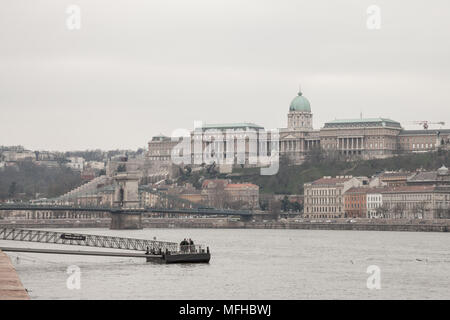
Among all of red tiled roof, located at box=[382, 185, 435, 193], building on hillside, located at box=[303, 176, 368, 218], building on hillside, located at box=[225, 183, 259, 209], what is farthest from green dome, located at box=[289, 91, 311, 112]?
red tiled roof, located at box=[382, 185, 435, 193]

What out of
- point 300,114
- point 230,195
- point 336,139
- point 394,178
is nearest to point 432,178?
point 394,178

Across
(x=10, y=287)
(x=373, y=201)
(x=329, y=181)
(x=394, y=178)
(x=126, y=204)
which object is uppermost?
(x=394, y=178)

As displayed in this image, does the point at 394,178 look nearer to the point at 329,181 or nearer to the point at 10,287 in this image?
the point at 329,181

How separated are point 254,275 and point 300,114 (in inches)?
5088

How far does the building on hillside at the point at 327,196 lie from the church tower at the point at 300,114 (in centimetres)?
4380

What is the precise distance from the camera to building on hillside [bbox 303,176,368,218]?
4759 inches

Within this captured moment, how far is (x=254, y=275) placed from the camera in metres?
43.5

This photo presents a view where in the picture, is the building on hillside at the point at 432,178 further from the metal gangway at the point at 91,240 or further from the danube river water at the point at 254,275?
the metal gangway at the point at 91,240

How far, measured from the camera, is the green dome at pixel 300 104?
173 metres

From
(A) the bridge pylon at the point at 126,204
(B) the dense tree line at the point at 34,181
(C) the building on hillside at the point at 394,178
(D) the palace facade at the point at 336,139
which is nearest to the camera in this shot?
(A) the bridge pylon at the point at 126,204

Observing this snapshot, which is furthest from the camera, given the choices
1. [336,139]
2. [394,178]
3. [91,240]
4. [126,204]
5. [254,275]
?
[336,139]

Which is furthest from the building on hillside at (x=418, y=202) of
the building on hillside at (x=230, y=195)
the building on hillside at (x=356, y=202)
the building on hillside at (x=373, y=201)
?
the building on hillside at (x=230, y=195)

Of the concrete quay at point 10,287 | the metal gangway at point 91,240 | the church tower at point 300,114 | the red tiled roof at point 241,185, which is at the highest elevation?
the church tower at point 300,114
